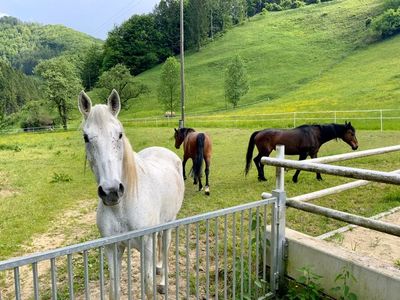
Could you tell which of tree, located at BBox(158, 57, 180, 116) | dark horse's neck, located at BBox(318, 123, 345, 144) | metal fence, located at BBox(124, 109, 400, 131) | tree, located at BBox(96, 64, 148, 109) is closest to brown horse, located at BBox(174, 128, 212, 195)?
dark horse's neck, located at BBox(318, 123, 345, 144)

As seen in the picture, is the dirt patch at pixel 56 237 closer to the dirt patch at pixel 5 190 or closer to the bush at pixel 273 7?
the dirt patch at pixel 5 190

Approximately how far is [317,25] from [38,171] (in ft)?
237

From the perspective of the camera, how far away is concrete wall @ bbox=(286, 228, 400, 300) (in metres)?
2.76

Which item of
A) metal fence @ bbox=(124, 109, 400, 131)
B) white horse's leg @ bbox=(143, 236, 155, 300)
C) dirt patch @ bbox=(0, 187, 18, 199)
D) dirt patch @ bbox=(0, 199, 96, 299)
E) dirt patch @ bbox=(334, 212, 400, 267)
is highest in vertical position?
metal fence @ bbox=(124, 109, 400, 131)

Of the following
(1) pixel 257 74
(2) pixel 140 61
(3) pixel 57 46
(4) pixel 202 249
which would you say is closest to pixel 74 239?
(4) pixel 202 249

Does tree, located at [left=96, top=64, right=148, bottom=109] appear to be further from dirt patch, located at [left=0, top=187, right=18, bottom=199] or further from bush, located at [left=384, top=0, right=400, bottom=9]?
bush, located at [left=384, top=0, right=400, bottom=9]

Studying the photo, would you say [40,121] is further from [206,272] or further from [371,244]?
[206,272]

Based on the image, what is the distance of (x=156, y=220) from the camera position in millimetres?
3371

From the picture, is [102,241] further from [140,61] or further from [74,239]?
[140,61]

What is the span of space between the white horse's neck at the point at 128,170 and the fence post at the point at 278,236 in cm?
129

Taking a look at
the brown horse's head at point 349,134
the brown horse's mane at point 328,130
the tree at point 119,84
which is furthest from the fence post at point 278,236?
the tree at point 119,84

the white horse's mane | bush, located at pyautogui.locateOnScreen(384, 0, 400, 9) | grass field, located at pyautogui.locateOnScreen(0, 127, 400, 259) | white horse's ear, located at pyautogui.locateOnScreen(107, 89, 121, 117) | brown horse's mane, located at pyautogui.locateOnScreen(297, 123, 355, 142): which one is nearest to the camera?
the white horse's mane

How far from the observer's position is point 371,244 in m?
4.40

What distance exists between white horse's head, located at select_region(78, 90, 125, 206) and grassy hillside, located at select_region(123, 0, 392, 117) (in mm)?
30792
